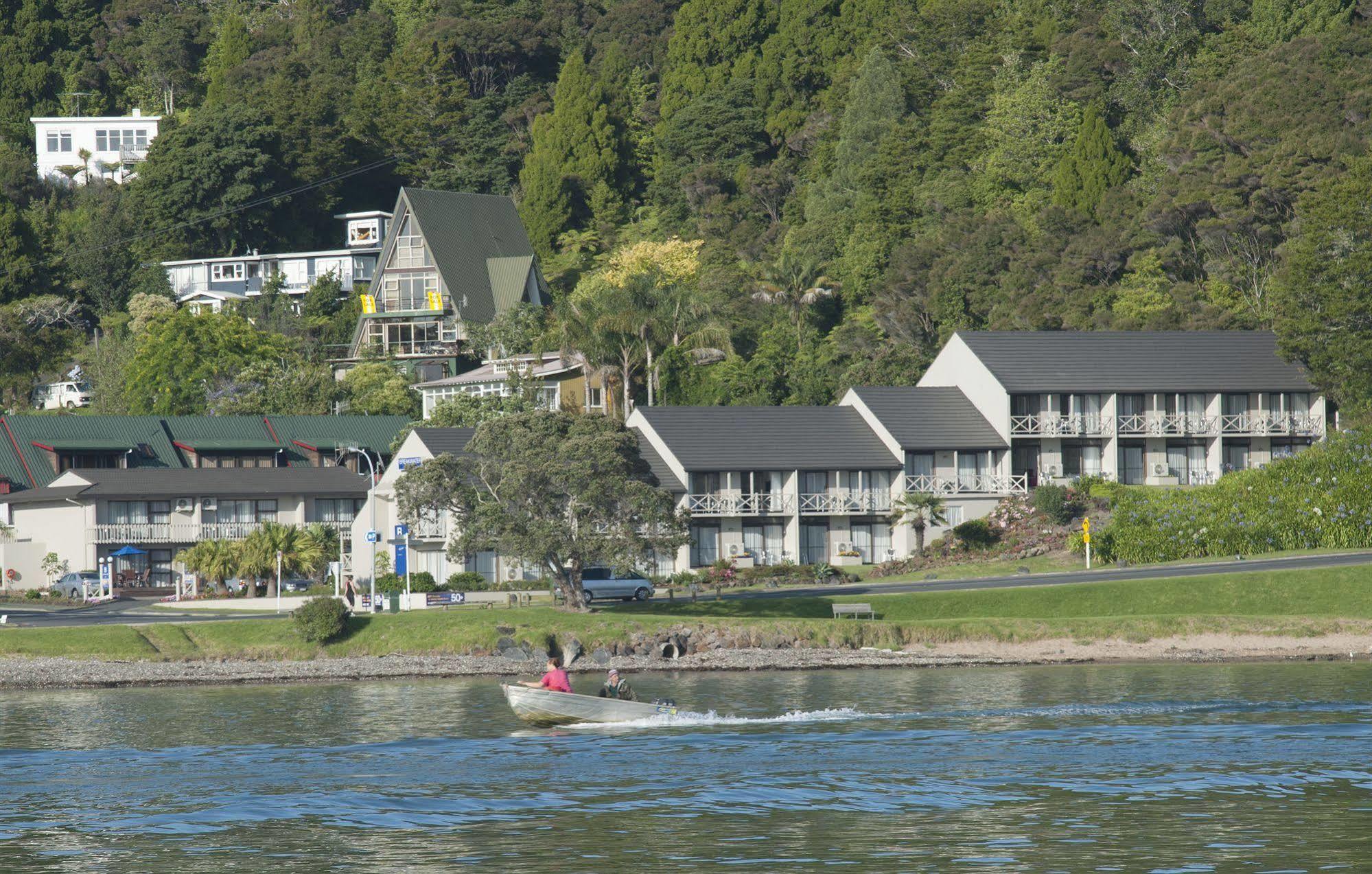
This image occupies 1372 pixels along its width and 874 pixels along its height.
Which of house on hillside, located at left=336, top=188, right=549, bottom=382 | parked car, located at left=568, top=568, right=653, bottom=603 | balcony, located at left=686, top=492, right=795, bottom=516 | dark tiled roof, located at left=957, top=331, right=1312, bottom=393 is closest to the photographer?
parked car, located at left=568, top=568, right=653, bottom=603

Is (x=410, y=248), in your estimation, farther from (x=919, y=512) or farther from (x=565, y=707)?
(x=565, y=707)

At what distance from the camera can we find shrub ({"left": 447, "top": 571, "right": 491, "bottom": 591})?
237 feet

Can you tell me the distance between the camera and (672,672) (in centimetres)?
5534

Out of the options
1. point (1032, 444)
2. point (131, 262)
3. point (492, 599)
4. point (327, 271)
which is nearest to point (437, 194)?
point (327, 271)

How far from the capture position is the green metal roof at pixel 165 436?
9475cm

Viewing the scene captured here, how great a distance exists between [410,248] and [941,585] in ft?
249

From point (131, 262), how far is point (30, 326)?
17707 mm

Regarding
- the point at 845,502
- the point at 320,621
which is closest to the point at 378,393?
the point at 845,502

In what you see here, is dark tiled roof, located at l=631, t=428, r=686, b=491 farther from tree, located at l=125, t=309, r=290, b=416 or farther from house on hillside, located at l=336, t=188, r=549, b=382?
house on hillside, located at l=336, t=188, r=549, b=382

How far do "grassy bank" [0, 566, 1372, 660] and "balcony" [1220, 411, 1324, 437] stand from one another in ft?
90.0

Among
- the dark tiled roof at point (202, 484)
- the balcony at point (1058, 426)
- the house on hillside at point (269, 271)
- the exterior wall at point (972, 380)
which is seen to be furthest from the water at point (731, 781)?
the house on hillside at point (269, 271)

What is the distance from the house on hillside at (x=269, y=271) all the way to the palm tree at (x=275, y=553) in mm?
72076

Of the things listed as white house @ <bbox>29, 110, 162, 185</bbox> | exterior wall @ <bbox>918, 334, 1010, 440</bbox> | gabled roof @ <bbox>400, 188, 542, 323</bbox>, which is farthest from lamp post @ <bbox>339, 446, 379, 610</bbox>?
white house @ <bbox>29, 110, 162, 185</bbox>

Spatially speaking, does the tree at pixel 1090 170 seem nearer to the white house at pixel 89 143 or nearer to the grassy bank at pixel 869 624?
the grassy bank at pixel 869 624
